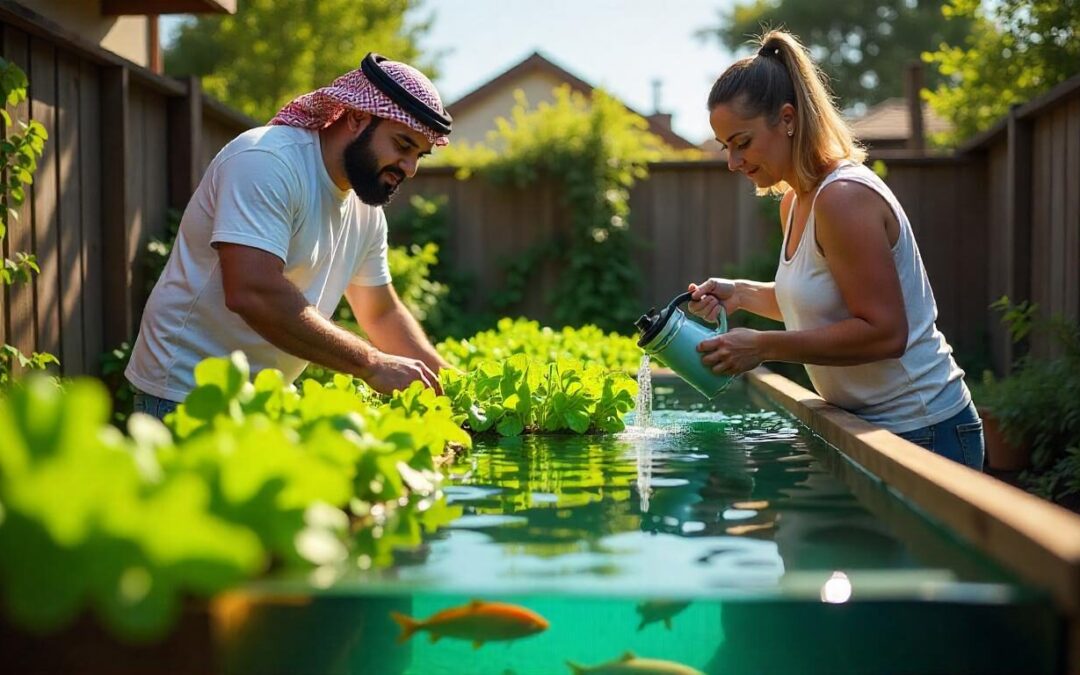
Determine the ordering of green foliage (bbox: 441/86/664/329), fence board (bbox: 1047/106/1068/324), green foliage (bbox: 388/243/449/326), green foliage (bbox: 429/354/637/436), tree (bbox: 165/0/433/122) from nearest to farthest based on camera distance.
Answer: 1. green foliage (bbox: 429/354/637/436)
2. fence board (bbox: 1047/106/1068/324)
3. green foliage (bbox: 388/243/449/326)
4. green foliage (bbox: 441/86/664/329)
5. tree (bbox: 165/0/433/122)

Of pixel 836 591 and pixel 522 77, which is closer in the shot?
pixel 836 591

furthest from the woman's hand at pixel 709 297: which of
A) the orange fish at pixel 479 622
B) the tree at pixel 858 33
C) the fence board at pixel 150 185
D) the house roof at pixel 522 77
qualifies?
the tree at pixel 858 33

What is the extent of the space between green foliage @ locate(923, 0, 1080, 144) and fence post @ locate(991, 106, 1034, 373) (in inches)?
42.6

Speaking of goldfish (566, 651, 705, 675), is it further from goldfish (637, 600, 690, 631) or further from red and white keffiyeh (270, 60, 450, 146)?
red and white keffiyeh (270, 60, 450, 146)

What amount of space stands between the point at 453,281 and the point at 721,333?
23.4 feet

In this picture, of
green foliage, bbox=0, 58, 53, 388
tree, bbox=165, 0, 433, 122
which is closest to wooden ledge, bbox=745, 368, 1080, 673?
green foliage, bbox=0, 58, 53, 388

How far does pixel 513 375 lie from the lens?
293cm

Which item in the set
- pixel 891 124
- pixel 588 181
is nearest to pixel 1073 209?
pixel 588 181

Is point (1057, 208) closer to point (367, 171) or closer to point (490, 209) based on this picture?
point (490, 209)

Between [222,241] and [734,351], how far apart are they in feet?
4.06

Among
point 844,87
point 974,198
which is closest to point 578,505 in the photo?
point 974,198

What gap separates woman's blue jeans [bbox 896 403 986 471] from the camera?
2537mm

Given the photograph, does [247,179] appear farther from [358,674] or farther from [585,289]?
[585,289]

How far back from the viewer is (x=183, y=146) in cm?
671
